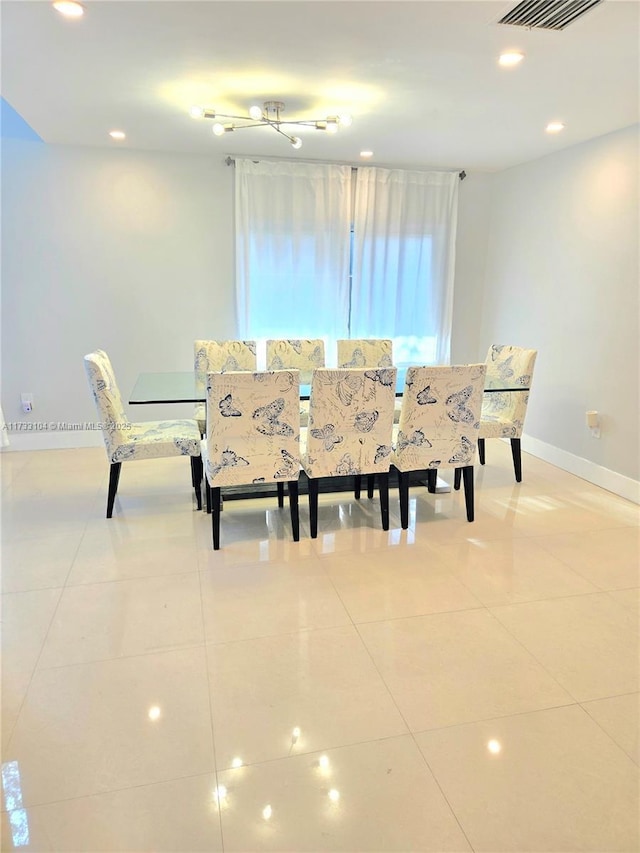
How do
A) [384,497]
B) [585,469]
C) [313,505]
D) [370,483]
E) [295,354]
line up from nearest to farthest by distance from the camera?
1. [313,505]
2. [384,497]
3. [370,483]
4. [585,469]
5. [295,354]

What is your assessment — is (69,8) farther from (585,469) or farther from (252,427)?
(585,469)

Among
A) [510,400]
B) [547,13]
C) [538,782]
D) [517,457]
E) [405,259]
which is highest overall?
[547,13]

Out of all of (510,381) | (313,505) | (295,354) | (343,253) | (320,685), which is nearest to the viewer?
(320,685)

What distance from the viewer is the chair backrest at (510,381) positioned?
3.70 m

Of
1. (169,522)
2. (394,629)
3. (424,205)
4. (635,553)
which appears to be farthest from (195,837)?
(424,205)

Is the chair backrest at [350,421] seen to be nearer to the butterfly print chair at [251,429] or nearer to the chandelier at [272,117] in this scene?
the butterfly print chair at [251,429]

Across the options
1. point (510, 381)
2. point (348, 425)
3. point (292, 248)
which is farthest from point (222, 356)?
point (510, 381)

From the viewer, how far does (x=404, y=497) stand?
3.12m

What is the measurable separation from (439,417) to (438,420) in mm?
19

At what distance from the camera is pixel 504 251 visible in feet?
15.9

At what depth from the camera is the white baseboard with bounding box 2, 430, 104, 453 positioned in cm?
448

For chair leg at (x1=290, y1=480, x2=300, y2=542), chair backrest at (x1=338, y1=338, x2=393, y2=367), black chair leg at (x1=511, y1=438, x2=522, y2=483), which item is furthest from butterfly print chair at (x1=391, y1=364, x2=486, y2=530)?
chair backrest at (x1=338, y1=338, x2=393, y2=367)

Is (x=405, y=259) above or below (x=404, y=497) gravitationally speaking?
above

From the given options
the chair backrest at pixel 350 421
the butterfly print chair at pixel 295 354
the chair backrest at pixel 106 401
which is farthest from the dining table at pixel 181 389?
the butterfly print chair at pixel 295 354
